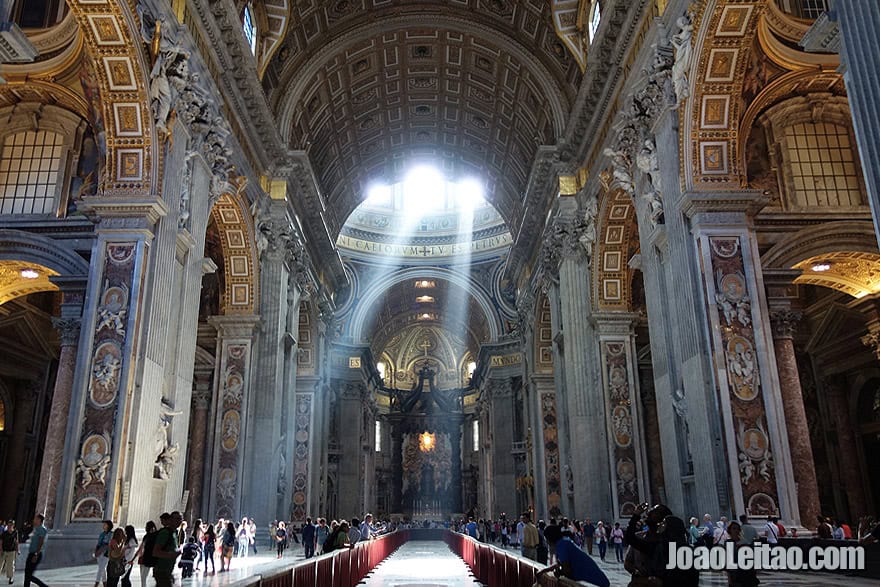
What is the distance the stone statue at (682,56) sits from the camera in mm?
11094

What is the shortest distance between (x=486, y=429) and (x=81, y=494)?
35.7 meters

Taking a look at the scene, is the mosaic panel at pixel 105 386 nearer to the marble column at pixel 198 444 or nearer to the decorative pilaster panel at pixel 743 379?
the marble column at pixel 198 444

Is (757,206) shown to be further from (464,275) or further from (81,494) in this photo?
(464,275)

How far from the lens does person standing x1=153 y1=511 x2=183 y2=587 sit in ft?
19.8

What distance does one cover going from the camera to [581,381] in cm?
1823

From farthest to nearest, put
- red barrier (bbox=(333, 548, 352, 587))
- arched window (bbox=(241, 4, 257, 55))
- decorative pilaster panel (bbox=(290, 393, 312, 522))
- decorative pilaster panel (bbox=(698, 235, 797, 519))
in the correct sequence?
decorative pilaster panel (bbox=(290, 393, 312, 522)) → arched window (bbox=(241, 4, 257, 55)) → decorative pilaster panel (bbox=(698, 235, 797, 519)) → red barrier (bbox=(333, 548, 352, 587))

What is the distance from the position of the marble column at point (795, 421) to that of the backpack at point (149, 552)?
367 inches

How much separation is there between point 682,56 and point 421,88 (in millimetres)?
15255

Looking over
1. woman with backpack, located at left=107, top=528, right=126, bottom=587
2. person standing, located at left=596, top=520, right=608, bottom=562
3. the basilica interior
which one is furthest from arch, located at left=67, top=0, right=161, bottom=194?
person standing, located at left=596, top=520, right=608, bottom=562

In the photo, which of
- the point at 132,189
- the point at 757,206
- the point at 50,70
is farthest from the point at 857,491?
the point at 50,70

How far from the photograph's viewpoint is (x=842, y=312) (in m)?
18.0

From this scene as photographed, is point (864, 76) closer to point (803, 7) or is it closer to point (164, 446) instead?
point (803, 7)

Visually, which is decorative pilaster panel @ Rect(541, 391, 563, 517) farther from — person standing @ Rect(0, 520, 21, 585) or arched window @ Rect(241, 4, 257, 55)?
person standing @ Rect(0, 520, 21, 585)

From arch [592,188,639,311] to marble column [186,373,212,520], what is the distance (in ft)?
34.6
